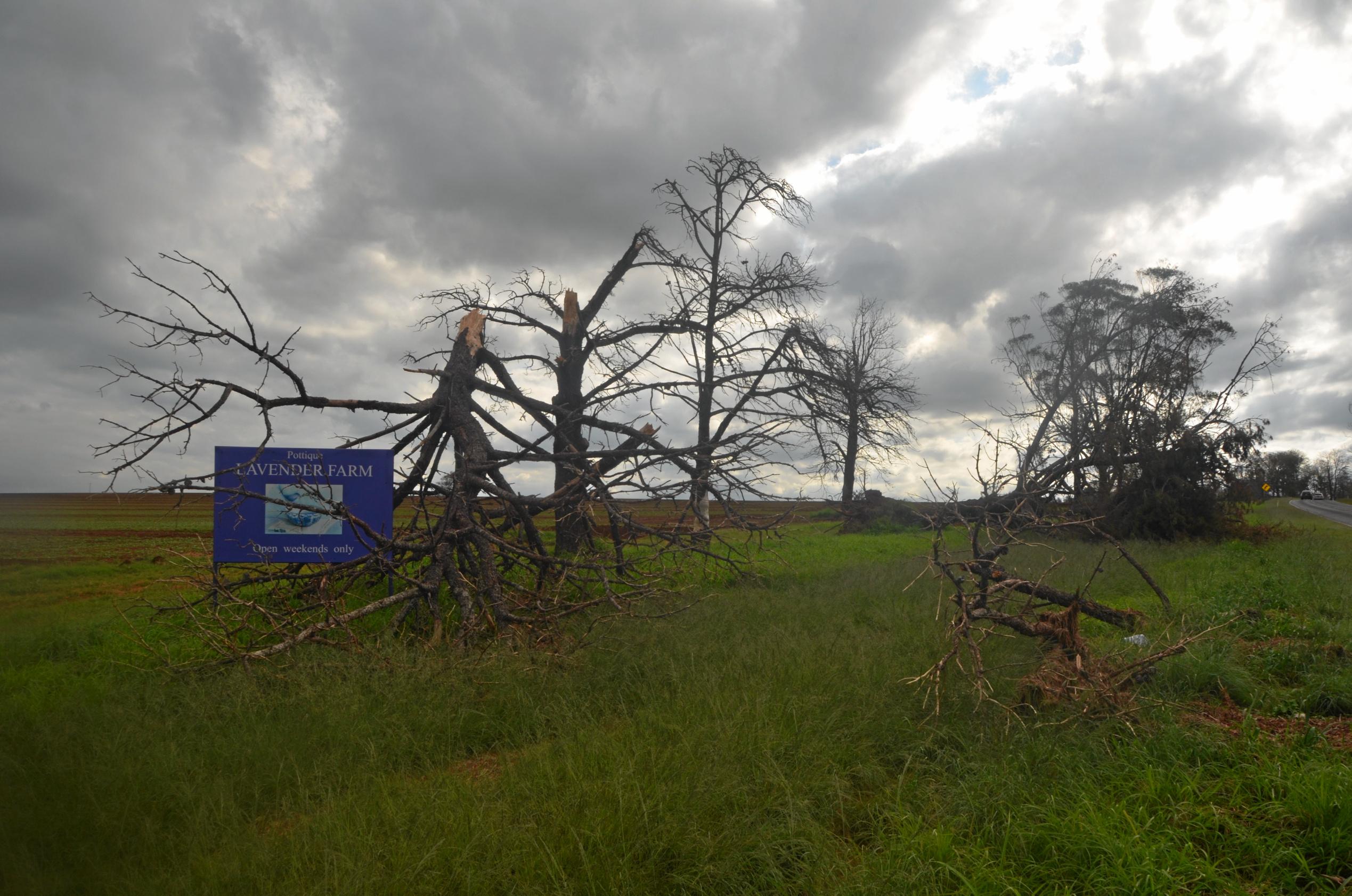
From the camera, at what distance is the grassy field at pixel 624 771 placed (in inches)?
107

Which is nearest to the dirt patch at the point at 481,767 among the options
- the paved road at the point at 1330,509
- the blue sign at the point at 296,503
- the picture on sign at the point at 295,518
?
the blue sign at the point at 296,503

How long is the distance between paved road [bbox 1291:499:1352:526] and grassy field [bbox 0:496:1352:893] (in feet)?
121

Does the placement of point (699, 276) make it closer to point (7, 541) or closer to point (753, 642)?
point (753, 642)

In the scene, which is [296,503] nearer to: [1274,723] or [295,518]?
[295,518]

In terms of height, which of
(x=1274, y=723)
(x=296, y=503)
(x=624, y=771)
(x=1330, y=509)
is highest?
(x=296, y=503)

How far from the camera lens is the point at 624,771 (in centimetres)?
379

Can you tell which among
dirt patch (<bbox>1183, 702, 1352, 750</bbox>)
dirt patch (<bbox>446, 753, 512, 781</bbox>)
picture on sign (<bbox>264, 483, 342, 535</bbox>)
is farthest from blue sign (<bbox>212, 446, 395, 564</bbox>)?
dirt patch (<bbox>1183, 702, 1352, 750</bbox>)

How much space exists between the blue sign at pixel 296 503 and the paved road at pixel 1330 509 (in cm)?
3878

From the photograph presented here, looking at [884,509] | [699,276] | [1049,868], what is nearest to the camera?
[1049,868]

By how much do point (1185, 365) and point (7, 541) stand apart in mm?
25789

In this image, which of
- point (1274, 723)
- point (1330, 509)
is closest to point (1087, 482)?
point (1274, 723)

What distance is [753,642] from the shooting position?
271 inches

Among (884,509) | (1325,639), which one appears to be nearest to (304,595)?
(1325,639)

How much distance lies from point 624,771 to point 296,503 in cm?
576
